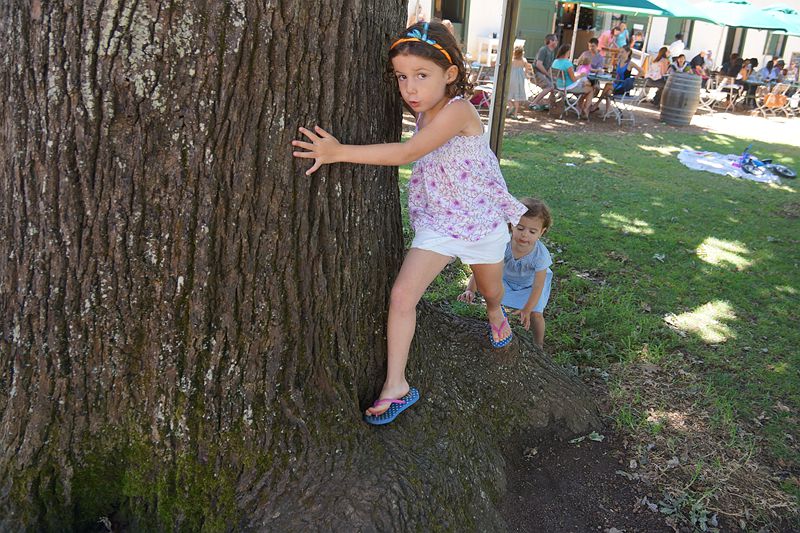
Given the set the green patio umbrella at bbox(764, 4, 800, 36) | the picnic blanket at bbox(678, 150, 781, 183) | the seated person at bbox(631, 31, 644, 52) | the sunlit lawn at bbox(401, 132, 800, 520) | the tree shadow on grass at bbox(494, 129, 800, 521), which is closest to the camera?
the tree shadow on grass at bbox(494, 129, 800, 521)

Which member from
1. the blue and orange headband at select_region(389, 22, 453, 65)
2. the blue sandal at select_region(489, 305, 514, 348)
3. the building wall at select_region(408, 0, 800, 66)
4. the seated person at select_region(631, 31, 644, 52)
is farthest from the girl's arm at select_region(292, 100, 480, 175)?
the seated person at select_region(631, 31, 644, 52)

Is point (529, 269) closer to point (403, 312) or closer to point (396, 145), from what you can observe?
point (403, 312)

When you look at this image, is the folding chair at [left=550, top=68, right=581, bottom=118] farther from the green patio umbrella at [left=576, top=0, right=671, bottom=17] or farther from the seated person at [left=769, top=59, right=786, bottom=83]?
the seated person at [left=769, top=59, right=786, bottom=83]

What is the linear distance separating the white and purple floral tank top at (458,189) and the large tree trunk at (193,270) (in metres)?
0.25

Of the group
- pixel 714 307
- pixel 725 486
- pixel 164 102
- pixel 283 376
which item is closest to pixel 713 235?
pixel 714 307

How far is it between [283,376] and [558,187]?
6.15m

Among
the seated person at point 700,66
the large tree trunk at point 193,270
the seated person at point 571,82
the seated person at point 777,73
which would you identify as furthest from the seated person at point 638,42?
the large tree trunk at point 193,270

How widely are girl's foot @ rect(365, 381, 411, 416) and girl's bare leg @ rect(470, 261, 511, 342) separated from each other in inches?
24.8

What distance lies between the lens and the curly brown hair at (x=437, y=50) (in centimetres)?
219

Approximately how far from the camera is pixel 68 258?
1.93 m

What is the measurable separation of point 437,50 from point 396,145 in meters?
0.38

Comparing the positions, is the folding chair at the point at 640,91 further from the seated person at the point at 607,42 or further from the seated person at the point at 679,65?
the seated person at the point at 607,42

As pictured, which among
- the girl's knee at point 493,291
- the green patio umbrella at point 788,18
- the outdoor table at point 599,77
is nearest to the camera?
the girl's knee at point 493,291

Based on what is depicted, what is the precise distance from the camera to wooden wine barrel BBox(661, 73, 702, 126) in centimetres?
1337
